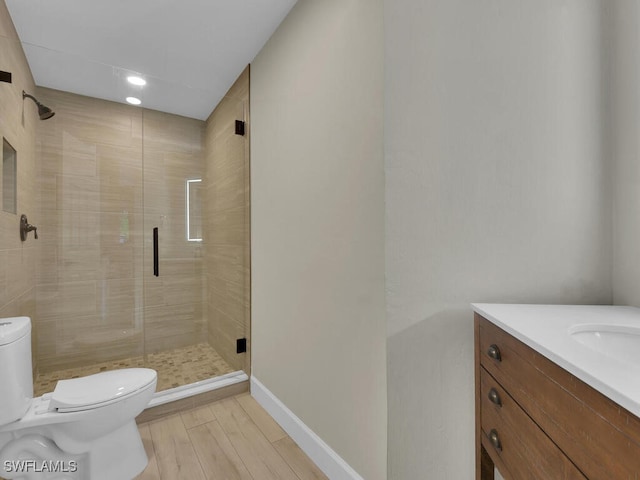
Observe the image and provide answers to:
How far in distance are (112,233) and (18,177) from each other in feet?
1.97

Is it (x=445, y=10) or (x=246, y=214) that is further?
(x=246, y=214)

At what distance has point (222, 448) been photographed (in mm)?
1676

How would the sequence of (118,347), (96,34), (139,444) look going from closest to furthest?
(139,444)
(96,34)
(118,347)

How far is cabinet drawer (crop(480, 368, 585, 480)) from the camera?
600 millimetres

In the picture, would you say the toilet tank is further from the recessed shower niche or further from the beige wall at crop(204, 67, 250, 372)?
the beige wall at crop(204, 67, 250, 372)

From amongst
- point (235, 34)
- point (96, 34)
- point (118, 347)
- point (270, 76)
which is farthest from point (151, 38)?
point (118, 347)

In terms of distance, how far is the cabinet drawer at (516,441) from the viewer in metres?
0.60

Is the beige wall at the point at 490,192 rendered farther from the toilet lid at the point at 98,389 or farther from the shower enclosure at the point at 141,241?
the shower enclosure at the point at 141,241

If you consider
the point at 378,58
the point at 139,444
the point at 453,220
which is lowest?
the point at 139,444

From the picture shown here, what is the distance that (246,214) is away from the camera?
235cm

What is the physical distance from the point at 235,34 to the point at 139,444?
241 cm

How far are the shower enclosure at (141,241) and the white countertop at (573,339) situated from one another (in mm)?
1866

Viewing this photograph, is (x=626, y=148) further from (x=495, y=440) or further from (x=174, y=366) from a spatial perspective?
(x=174, y=366)

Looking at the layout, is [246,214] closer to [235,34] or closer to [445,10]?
[235,34]
